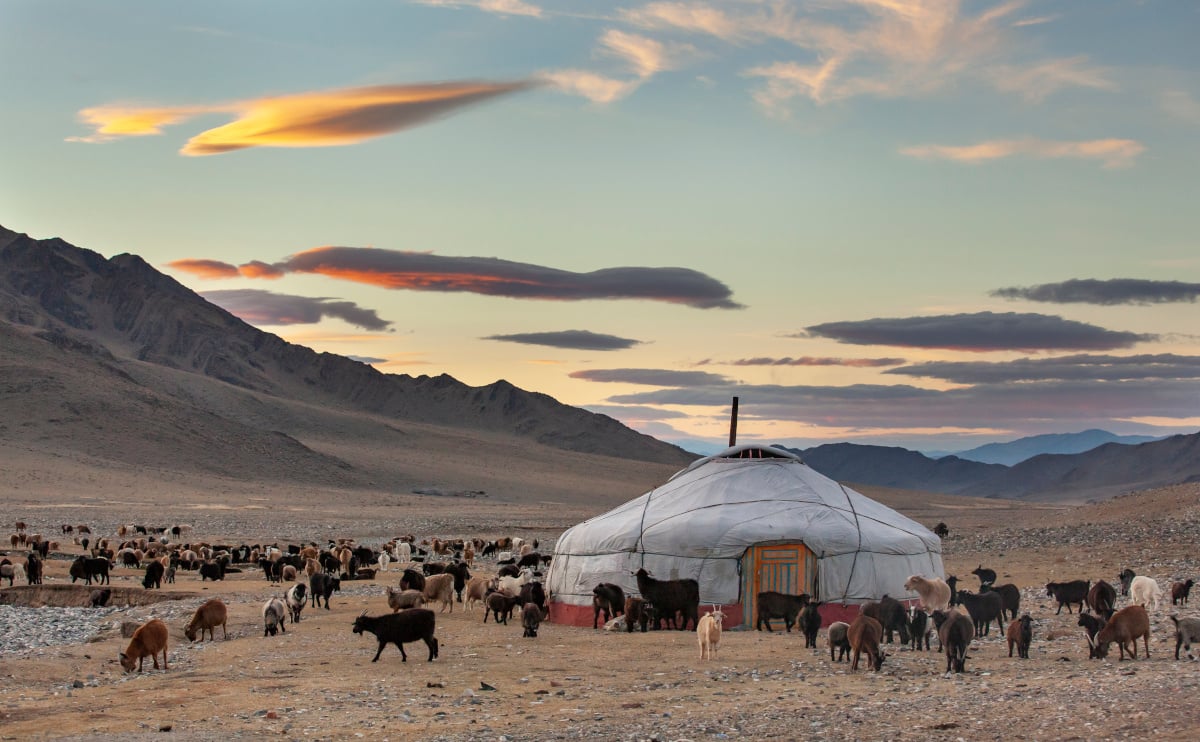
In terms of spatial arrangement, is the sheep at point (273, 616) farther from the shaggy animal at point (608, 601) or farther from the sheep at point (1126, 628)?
the sheep at point (1126, 628)

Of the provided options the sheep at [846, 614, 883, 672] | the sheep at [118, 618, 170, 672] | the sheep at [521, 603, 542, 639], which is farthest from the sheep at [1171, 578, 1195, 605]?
the sheep at [118, 618, 170, 672]

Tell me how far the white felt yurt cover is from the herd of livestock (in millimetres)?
684

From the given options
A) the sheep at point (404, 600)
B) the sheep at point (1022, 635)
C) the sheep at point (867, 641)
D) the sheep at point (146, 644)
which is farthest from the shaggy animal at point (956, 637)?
the sheep at point (404, 600)

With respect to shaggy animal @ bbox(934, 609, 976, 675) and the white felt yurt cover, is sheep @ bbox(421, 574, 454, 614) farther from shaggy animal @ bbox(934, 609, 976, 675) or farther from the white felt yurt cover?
shaggy animal @ bbox(934, 609, 976, 675)

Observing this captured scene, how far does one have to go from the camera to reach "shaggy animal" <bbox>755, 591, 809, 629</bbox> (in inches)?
881

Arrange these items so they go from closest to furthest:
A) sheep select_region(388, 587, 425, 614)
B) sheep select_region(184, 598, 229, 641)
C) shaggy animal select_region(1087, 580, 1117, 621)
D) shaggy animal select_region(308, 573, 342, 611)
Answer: shaggy animal select_region(1087, 580, 1117, 621), sheep select_region(184, 598, 229, 641), sheep select_region(388, 587, 425, 614), shaggy animal select_region(308, 573, 342, 611)

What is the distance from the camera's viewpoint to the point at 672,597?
23.2m

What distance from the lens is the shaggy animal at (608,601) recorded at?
2384 centimetres

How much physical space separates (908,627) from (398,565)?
24363 mm

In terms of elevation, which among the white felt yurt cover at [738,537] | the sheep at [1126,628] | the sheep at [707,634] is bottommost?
the sheep at [707,634]

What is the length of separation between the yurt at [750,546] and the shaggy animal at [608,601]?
585 mm

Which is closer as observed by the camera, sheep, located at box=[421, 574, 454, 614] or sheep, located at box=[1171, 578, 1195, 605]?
sheep, located at box=[1171, 578, 1195, 605]

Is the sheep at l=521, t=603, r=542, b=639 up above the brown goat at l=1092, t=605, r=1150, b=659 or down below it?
below

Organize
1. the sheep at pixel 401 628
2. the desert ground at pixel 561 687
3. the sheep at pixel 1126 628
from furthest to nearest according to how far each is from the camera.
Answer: the sheep at pixel 401 628 < the sheep at pixel 1126 628 < the desert ground at pixel 561 687
